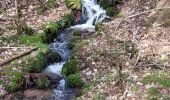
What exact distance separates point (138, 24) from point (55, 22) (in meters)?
5.08

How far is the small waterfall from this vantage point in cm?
2331

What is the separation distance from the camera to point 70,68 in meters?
17.5

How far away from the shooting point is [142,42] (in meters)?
18.2

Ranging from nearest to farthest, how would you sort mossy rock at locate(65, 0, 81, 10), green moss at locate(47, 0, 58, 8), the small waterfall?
the small waterfall → green moss at locate(47, 0, 58, 8) → mossy rock at locate(65, 0, 81, 10)

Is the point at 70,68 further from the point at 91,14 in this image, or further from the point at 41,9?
the point at 91,14

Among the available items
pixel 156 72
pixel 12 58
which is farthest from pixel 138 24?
pixel 12 58

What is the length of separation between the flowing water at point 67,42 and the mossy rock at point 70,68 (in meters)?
0.32

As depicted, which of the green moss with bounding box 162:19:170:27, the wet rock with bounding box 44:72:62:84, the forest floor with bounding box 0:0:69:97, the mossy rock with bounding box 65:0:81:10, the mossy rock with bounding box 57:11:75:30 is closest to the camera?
the wet rock with bounding box 44:72:62:84

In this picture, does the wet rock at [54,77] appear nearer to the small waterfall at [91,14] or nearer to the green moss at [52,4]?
the small waterfall at [91,14]

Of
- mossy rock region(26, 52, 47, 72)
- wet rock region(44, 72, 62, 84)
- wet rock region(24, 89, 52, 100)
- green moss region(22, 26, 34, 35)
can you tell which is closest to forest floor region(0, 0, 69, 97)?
wet rock region(24, 89, 52, 100)

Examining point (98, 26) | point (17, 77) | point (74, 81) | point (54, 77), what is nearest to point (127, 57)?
point (74, 81)

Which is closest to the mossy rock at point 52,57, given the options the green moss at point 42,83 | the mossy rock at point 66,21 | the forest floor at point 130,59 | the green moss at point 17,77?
the forest floor at point 130,59

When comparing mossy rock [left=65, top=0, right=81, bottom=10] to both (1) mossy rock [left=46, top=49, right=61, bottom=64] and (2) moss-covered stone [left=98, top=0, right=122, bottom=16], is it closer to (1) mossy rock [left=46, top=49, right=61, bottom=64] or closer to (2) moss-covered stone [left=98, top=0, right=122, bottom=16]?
(2) moss-covered stone [left=98, top=0, right=122, bottom=16]

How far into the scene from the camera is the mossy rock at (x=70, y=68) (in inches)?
685
